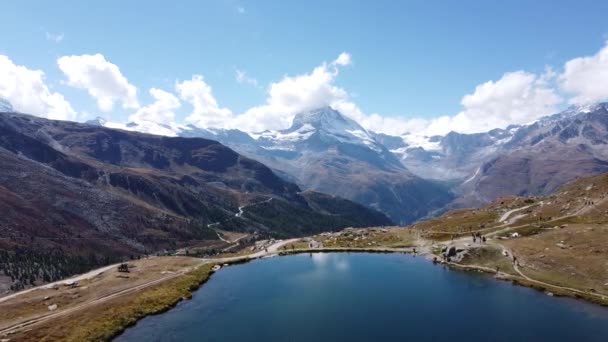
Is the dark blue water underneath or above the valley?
underneath

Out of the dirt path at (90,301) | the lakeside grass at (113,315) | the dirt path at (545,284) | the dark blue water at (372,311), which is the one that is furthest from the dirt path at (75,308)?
the dirt path at (545,284)

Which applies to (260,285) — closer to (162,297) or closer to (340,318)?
(162,297)

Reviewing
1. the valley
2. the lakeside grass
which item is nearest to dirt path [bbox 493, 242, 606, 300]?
the valley

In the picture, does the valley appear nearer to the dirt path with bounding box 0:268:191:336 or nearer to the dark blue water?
the dirt path with bounding box 0:268:191:336

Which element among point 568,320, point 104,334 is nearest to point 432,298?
point 568,320

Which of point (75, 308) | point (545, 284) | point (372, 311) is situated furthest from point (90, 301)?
point (545, 284)

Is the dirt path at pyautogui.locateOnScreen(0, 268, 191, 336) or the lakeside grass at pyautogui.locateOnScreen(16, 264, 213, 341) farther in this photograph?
the dirt path at pyautogui.locateOnScreen(0, 268, 191, 336)

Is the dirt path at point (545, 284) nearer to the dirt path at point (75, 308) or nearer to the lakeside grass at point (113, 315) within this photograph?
the lakeside grass at point (113, 315)

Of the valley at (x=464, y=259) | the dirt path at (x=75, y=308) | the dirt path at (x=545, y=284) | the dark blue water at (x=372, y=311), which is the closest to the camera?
the dark blue water at (x=372, y=311)
